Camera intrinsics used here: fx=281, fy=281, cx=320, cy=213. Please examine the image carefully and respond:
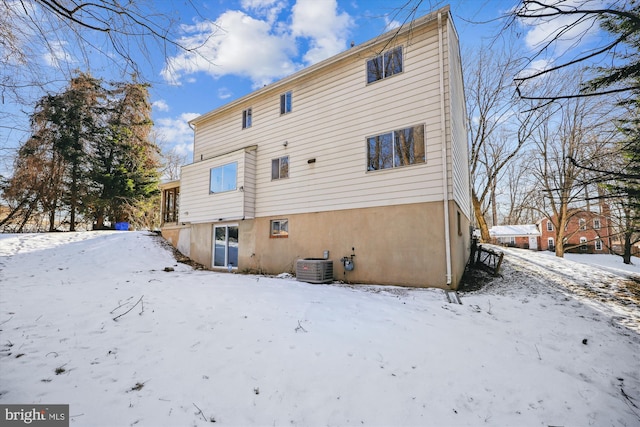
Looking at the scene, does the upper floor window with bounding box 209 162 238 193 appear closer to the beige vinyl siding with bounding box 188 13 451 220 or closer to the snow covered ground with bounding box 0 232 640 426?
the beige vinyl siding with bounding box 188 13 451 220

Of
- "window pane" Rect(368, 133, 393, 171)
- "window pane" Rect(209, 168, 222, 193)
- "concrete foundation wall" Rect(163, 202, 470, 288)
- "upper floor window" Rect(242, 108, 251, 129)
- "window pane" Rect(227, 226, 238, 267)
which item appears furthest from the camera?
"upper floor window" Rect(242, 108, 251, 129)

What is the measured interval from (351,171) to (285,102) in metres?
4.14

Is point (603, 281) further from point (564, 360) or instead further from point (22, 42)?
point (22, 42)

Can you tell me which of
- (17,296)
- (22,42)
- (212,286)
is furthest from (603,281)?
(17,296)

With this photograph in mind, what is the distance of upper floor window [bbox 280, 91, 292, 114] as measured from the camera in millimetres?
10445

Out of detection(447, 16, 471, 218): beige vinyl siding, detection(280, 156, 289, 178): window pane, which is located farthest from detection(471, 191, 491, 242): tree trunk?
detection(280, 156, 289, 178): window pane

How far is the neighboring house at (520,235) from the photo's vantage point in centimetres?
3916

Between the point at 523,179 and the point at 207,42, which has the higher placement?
the point at 523,179

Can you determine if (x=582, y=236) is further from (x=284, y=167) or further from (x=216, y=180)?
(x=216, y=180)

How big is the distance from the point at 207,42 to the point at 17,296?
6368 millimetres

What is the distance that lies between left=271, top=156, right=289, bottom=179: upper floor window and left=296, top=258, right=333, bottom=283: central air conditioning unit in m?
3.44

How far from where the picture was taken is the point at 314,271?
813 centimetres

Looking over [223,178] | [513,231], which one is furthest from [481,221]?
[513,231]

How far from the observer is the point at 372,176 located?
827 centimetres
